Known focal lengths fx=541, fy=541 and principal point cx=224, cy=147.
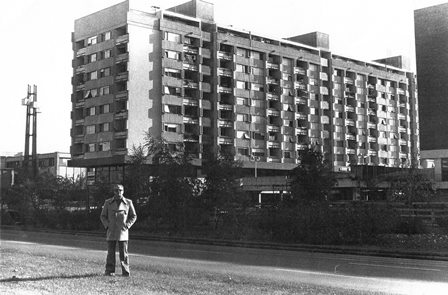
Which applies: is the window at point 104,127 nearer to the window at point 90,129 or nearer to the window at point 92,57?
the window at point 90,129

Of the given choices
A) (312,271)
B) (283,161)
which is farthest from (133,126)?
(312,271)

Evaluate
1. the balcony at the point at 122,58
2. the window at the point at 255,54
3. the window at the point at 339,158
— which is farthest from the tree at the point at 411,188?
the window at the point at 339,158

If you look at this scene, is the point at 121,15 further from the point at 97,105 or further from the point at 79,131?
the point at 79,131

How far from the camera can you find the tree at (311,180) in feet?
105

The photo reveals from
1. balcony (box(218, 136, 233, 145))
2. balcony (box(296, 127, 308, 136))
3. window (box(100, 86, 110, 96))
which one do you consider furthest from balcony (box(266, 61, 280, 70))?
window (box(100, 86, 110, 96))

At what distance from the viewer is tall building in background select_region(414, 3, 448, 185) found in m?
61.5

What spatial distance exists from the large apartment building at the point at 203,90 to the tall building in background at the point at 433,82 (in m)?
12.7

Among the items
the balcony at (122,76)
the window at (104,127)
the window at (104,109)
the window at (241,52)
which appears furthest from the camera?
the window at (241,52)

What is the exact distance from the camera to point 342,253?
19000 mm

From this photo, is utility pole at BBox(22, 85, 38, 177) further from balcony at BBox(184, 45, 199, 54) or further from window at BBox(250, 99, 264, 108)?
window at BBox(250, 99, 264, 108)

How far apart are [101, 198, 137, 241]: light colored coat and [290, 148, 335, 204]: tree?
21124mm

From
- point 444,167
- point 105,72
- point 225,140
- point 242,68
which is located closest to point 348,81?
point 242,68

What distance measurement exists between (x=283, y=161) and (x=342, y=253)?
68.5 m

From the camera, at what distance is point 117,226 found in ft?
36.0
